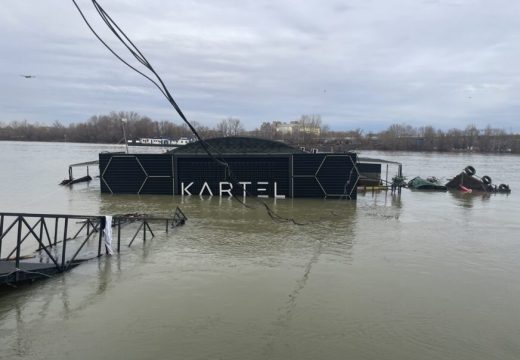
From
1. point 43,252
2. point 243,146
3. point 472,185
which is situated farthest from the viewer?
point 472,185

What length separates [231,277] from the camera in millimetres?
11969

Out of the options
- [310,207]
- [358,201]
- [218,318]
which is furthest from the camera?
[358,201]

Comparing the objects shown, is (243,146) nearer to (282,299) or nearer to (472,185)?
(282,299)

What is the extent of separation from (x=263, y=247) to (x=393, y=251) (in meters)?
4.91

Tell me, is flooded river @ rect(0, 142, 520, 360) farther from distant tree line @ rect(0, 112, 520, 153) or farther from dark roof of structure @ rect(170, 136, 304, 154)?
distant tree line @ rect(0, 112, 520, 153)

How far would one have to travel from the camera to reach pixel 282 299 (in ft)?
33.9

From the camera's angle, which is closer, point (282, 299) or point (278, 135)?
point (282, 299)

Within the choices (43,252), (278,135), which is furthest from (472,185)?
(278,135)

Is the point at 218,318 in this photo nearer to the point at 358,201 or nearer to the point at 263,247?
the point at 263,247

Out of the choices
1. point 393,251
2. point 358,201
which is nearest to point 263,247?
point 393,251

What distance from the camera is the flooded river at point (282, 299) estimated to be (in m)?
7.99

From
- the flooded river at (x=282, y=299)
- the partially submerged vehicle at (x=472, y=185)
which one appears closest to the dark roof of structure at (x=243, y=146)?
the flooded river at (x=282, y=299)

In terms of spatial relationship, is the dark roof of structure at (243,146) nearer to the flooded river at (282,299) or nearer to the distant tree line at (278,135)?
the flooded river at (282,299)

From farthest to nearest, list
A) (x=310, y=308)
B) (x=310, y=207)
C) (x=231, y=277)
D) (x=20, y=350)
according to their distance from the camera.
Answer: (x=310, y=207)
(x=231, y=277)
(x=310, y=308)
(x=20, y=350)
